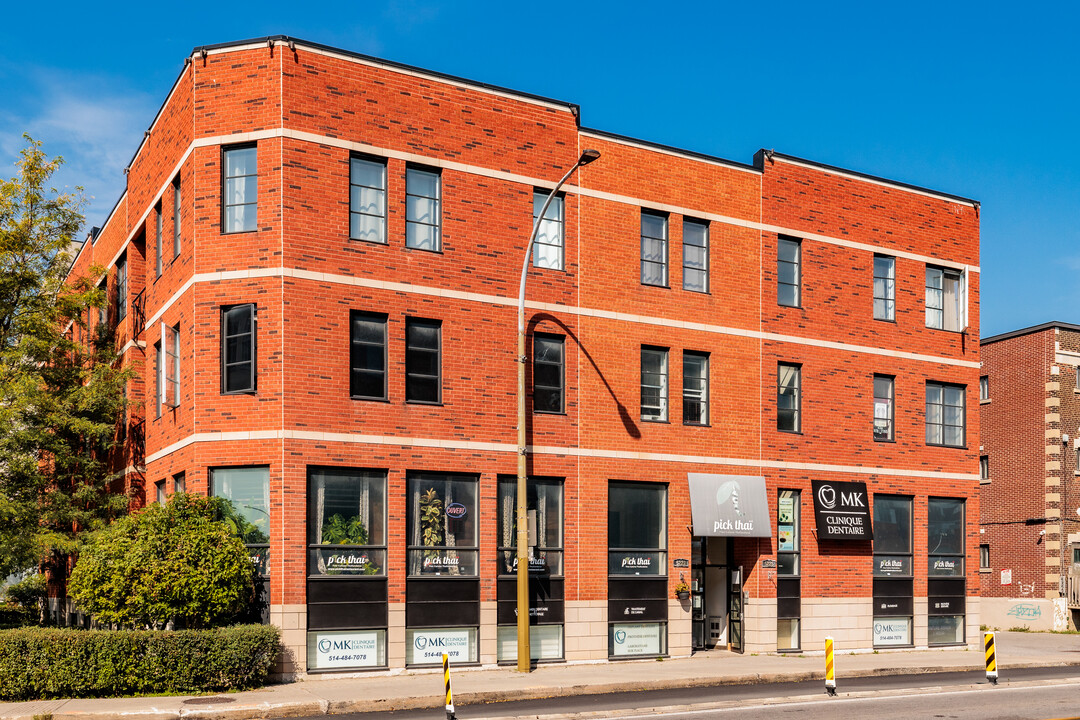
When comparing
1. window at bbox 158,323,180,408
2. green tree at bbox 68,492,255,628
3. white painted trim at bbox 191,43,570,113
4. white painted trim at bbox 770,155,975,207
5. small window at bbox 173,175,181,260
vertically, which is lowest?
green tree at bbox 68,492,255,628

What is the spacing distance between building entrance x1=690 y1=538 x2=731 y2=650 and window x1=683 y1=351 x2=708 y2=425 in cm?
316

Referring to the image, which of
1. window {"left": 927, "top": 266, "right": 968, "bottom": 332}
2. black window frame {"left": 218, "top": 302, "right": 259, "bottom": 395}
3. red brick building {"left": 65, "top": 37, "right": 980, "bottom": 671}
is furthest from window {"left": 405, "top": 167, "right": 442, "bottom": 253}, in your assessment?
window {"left": 927, "top": 266, "right": 968, "bottom": 332}

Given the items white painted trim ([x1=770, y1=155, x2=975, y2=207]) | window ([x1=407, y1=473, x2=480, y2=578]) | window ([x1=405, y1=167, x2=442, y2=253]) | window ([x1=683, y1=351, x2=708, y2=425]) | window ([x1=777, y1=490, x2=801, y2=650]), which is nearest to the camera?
window ([x1=407, y1=473, x2=480, y2=578])

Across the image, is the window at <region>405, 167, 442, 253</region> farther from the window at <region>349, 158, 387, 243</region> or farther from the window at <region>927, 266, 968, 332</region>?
the window at <region>927, 266, 968, 332</region>

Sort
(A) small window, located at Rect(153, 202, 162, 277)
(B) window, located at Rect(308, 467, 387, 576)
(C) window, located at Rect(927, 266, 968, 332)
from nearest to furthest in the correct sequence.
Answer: (B) window, located at Rect(308, 467, 387, 576), (A) small window, located at Rect(153, 202, 162, 277), (C) window, located at Rect(927, 266, 968, 332)

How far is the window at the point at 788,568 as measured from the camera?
27984mm

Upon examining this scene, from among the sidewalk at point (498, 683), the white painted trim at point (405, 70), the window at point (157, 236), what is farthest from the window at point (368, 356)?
the window at point (157, 236)

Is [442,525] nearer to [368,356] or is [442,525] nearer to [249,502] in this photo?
[368,356]

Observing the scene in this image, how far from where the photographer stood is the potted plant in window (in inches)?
1035

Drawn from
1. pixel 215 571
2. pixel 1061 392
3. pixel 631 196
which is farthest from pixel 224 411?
pixel 1061 392

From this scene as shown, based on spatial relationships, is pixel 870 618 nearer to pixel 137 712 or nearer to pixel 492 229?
pixel 492 229

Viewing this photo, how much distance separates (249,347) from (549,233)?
24.0 feet

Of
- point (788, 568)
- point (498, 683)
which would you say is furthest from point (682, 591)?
point (498, 683)

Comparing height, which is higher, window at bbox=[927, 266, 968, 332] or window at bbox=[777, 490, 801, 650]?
window at bbox=[927, 266, 968, 332]
